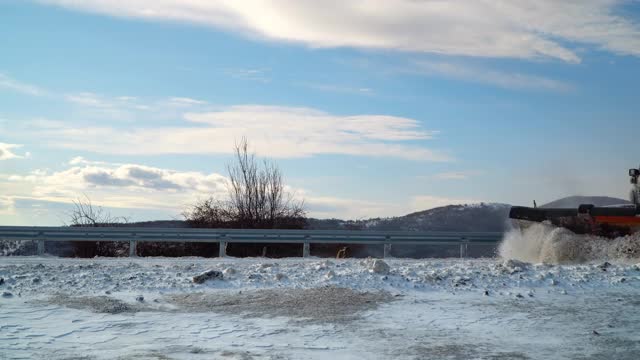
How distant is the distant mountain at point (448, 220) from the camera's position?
36438mm

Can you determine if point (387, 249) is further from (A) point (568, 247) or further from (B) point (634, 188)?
(B) point (634, 188)

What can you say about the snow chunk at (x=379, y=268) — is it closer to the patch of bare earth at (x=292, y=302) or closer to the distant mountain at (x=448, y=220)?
the patch of bare earth at (x=292, y=302)

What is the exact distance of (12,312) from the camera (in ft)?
33.7

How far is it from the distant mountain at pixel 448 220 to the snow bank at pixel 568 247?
1715 cm

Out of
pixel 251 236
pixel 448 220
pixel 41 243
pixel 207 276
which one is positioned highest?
pixel 448 220

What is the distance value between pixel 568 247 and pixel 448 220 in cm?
2285

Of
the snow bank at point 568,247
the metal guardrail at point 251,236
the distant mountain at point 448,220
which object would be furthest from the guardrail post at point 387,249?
the distant mountain at point 448,220

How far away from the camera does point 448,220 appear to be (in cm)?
3925

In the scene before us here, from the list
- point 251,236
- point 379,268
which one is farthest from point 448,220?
point 379,268

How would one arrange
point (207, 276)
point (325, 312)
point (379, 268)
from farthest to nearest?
point (379, 268), point (207, 276), point (325, 312)

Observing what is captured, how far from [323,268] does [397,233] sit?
8.02 meters

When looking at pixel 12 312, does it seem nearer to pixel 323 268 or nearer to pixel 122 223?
pixel 323 268

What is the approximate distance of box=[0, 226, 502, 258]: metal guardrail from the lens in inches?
838

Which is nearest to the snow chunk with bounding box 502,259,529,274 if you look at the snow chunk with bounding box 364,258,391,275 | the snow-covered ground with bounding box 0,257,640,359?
the snow-covered ground with bounding box 0,257,640,359
